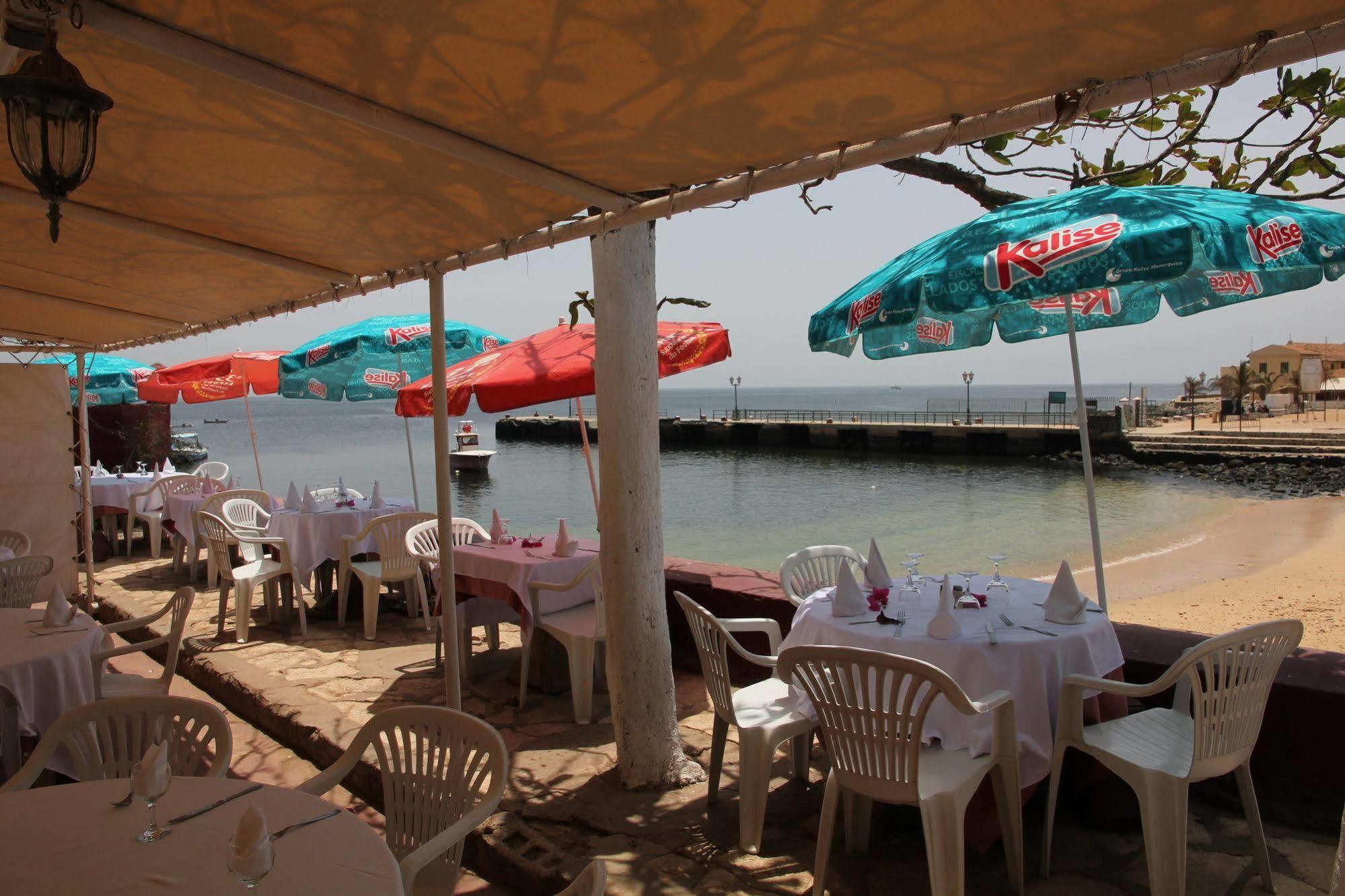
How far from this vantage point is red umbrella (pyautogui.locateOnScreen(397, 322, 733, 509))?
13.5ft

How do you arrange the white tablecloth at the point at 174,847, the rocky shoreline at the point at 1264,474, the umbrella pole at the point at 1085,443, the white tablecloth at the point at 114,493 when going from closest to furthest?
the white tablecloth at the point at 174,847 → the umbrella pole at the point at 1085,443 → the white tablecloth at the point at 114,493 → the rocky shoreline at the point at 1264,474

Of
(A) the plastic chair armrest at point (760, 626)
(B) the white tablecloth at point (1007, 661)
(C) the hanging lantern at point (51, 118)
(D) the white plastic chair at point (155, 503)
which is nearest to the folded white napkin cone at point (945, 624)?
(B) the white tablecloth at point (1007, 661)

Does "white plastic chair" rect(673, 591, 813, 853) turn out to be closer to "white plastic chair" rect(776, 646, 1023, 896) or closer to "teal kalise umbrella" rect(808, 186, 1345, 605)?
"white plastic chair" rect(776, 646, 1023, 896)

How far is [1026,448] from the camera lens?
36656 mm

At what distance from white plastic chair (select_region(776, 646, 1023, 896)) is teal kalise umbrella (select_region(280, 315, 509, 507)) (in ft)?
15.1

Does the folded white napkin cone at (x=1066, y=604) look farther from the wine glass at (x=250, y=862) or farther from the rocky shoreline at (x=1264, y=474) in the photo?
the rocky shoreline at (x=1264, y=474)

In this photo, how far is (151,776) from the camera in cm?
174

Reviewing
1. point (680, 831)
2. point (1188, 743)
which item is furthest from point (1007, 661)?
point (680, 831)

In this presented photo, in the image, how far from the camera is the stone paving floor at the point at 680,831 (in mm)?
2670

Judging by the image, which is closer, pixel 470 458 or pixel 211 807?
pixel 211 807

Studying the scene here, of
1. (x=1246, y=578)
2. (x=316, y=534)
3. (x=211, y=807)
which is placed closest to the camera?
(x=211, y=807)

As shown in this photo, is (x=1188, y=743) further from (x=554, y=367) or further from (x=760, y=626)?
(x=554, y=367)

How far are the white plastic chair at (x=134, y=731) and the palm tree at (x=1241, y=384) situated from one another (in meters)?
42.3

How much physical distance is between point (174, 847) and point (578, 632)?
260 cm
